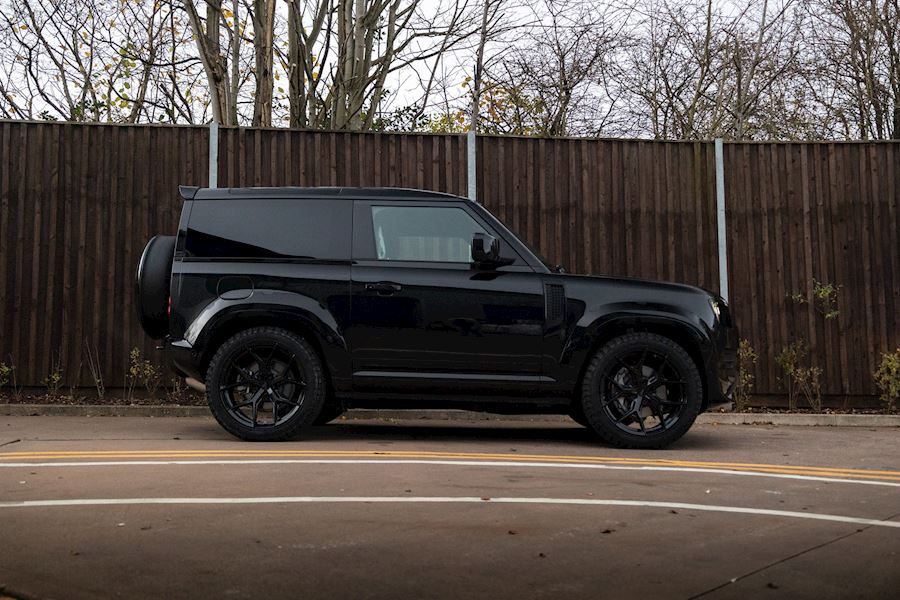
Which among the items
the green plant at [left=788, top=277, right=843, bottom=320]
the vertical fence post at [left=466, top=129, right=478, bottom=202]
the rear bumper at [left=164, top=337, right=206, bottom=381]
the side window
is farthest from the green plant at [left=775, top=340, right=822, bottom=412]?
the rear bumper at [left=164, top=337, right=206, bottom=381]

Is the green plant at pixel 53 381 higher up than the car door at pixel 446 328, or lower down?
lower down

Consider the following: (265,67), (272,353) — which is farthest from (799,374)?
(265,67)

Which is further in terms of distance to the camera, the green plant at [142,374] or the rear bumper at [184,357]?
the green plant at [142,374]

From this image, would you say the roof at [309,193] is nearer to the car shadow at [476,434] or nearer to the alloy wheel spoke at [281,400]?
the alloy wheel spoke at [281,400]

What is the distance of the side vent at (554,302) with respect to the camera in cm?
713

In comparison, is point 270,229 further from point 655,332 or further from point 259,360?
point 655,332

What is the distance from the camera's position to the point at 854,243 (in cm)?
1036

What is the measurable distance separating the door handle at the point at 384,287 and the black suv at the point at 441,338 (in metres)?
0.02

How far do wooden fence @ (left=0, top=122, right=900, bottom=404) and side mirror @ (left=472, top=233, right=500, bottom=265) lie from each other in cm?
331

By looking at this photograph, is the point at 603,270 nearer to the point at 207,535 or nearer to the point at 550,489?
the point at 550,489

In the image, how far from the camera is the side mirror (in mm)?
6922

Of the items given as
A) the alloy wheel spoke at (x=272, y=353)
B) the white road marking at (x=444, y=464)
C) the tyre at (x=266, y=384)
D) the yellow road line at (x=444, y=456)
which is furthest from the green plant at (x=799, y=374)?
the alloy wheel spoke at (x=272, y=353)

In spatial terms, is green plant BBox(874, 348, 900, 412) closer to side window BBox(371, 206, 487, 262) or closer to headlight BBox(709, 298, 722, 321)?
headlight BBox(709, 298, 722, 321)

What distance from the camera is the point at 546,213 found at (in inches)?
406
